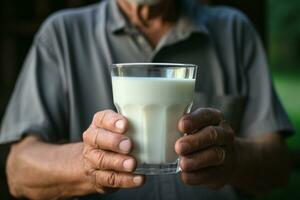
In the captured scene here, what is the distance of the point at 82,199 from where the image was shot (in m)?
1.87

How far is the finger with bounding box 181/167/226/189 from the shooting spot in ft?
4.40

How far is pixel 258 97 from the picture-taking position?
6.95ft

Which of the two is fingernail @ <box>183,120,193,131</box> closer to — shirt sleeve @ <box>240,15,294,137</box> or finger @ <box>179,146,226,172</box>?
finger @ <box>179,146,226,172</box>

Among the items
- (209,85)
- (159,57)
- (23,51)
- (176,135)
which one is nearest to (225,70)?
(209,85)

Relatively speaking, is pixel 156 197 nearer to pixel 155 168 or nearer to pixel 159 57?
pixel 159 57

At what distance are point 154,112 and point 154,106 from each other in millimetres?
13

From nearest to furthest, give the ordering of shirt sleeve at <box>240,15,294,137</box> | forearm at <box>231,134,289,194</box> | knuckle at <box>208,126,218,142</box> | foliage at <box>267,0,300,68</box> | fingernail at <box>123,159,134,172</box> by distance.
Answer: fingernail at <box>123,159,134,172</box> → knuckle at <box>208,126,218,142</box> → forearm at <box>231,134,289,194</box> → shirt sleeve at <box>240,15,294,137</box> → foliage at <box>267,0,300,68</box>

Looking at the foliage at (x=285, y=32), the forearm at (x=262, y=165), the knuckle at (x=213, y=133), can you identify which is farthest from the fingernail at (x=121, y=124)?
the foliage at (x=285, y=32)

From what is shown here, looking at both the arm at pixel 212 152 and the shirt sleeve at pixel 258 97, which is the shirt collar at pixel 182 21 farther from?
the arm at pixel 212 152

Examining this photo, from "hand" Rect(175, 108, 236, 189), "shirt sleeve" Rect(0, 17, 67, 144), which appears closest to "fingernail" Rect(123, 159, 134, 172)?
"hand" Rect(175, 108, 236, 189)

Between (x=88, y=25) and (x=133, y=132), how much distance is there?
94 cm

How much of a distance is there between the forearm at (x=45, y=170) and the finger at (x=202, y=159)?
0.32 meters

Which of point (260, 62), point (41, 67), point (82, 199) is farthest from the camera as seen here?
point (260, 62)

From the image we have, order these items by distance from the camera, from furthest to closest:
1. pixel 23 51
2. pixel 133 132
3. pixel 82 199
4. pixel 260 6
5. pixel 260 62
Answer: pixel 23 51, pixel 260 6, pixel 260 62, pixel 82 199, pixel 133 132
